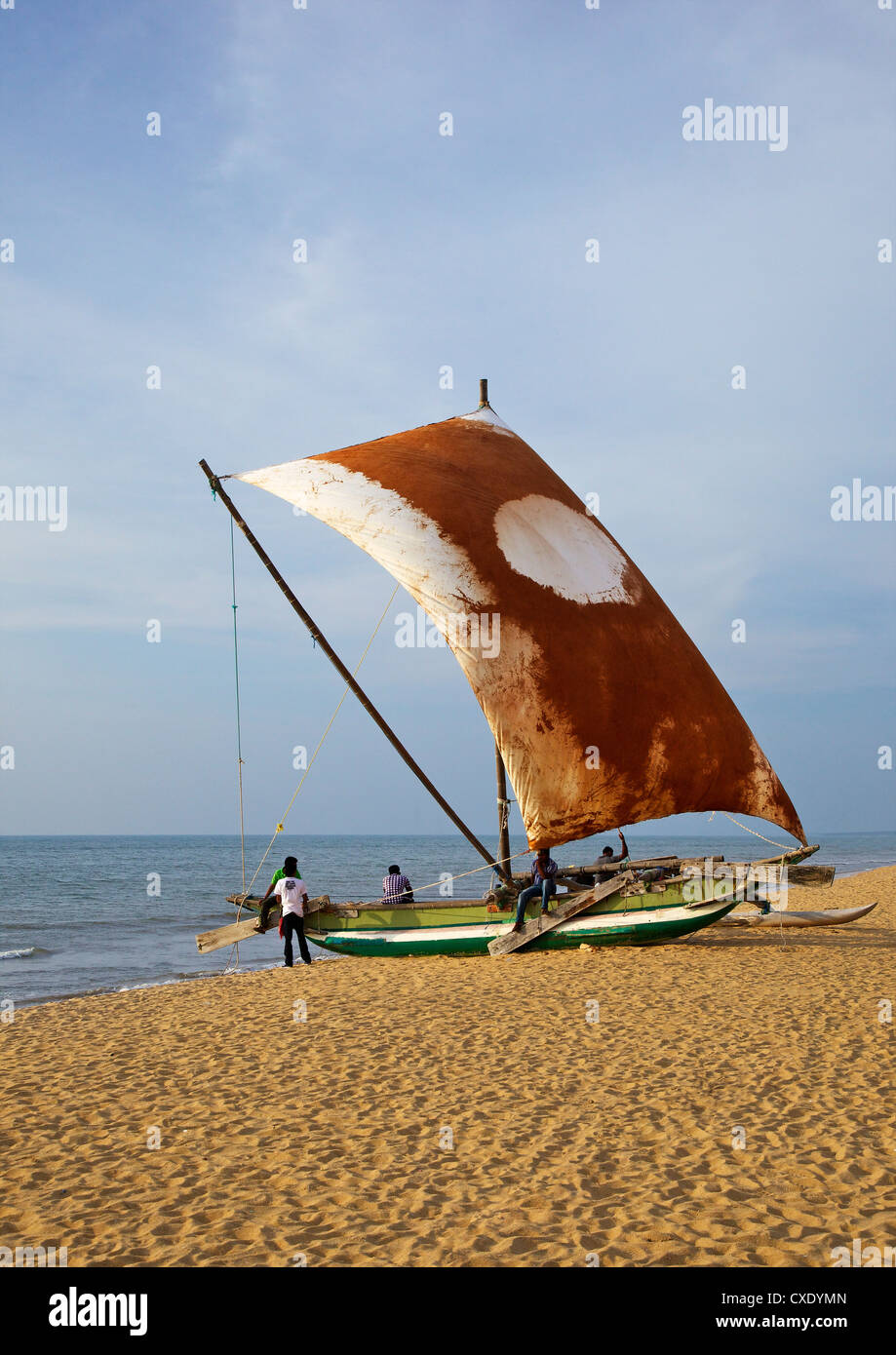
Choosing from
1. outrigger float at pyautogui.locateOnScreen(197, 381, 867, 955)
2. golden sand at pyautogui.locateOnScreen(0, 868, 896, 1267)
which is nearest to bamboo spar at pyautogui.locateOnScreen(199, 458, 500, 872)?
outrigger float at pyautogui.locateOnScreen(197, 381, 867, 955)

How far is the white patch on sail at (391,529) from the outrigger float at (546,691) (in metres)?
0.03

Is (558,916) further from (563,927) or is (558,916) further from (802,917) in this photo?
(802,917)

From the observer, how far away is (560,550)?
15.2 m

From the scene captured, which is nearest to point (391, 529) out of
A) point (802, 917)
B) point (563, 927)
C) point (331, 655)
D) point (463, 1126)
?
point (331, 655)

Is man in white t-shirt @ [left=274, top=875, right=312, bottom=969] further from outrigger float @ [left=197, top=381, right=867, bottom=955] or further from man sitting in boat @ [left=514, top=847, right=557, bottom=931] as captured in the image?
man sitting in boat @ [left=514, top=847, right=557, bottom=931]

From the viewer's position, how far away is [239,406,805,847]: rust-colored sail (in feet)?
45.1

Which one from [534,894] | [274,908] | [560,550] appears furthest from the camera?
[274,908]

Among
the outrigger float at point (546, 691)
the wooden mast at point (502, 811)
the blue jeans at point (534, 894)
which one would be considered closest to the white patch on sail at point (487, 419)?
the outrigger float at point (546, 691)

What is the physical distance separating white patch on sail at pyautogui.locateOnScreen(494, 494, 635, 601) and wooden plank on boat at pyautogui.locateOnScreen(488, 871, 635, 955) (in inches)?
177

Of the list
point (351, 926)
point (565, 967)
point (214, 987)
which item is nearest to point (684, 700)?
point (565, 967)

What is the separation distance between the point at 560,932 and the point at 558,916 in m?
0.32

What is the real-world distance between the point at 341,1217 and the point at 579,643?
9917 mm

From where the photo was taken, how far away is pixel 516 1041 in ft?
30.8

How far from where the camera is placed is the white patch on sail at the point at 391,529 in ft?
45.9
